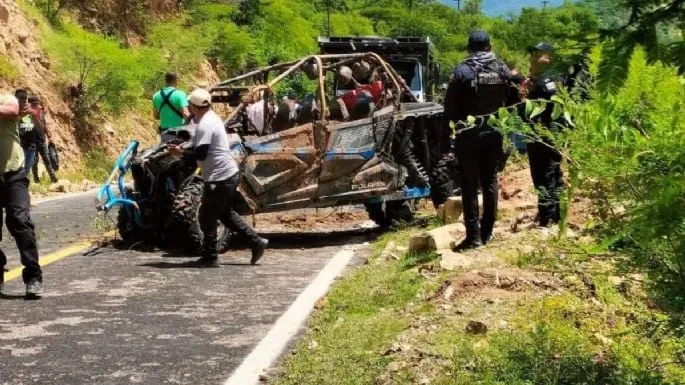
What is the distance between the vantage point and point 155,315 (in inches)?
251

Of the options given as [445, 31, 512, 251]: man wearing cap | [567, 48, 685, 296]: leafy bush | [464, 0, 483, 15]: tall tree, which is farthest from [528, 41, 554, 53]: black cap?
[464, 0, 483, 15]: tall tree

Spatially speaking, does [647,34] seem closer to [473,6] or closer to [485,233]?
[485,233]

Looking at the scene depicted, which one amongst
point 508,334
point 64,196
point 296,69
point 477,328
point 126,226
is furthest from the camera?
point 64,196

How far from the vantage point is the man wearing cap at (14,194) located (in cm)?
704

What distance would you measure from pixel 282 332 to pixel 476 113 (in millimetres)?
2798

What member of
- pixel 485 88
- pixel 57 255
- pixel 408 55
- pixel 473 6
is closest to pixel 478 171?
pixel 485 88

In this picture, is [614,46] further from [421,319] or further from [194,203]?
[194,203]

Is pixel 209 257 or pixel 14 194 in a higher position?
pixel 14 194

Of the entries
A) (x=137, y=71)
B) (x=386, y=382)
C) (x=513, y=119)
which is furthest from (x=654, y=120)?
(x=137, y=71)

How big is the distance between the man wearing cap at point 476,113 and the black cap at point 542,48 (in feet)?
15.3

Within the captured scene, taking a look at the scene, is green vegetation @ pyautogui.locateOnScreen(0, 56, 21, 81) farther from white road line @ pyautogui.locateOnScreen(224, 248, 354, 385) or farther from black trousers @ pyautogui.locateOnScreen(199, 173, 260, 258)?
white road line @ pyautogui.locateOnScreen(224, 248, 354, 385)

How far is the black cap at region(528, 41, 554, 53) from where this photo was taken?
2.57 m

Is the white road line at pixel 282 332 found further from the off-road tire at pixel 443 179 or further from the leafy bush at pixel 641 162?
the off-road tire at pixel 443 179

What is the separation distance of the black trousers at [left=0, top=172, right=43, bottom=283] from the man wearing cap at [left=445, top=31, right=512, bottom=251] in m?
3.36
